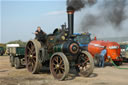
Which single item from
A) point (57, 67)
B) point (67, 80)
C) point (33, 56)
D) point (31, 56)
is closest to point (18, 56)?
point (31, 56)

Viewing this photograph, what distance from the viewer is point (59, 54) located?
6.79 meters

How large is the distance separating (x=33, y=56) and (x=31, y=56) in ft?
0.49

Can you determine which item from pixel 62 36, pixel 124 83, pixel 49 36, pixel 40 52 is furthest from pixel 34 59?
pixel 124 83

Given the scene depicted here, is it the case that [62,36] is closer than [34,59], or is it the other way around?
[62,36]

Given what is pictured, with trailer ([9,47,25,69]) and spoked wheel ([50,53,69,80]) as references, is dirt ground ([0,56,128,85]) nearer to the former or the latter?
spoked wheel ([50,53,69,80])

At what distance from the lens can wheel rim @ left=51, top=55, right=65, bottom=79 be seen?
686cm

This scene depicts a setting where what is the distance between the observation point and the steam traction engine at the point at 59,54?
23.1 feet

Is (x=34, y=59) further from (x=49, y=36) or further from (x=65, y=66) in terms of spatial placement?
(x=65, y=66)

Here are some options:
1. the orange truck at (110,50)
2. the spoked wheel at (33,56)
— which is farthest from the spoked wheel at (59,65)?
the orange truck at (110,50)

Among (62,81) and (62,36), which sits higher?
(62,36)

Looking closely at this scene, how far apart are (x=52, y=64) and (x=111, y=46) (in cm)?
534

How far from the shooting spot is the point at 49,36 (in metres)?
8.21

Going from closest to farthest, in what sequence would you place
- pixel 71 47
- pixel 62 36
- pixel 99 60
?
pixel 71 47, pixel 62 36, pixel 99 60

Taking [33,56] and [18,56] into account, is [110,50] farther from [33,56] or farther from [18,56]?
[18,56]
